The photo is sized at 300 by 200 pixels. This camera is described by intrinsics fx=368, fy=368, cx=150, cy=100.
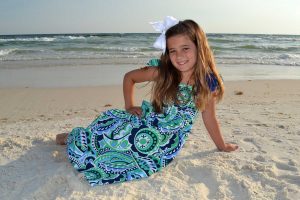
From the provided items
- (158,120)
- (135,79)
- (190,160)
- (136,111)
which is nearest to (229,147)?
(190,160)

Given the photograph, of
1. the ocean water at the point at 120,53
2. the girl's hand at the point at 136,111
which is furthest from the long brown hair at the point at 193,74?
the ocean water at the point at 120,53

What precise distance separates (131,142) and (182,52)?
0.74 m

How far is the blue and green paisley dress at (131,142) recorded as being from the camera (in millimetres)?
2541

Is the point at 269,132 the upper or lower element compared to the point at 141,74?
lower

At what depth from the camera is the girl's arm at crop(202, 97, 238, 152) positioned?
9.43 feet

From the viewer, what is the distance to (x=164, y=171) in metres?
2.60

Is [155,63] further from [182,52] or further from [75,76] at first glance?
[75,76]

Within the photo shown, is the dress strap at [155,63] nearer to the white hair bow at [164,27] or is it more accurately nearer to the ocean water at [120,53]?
the white hair bow at [164,27]

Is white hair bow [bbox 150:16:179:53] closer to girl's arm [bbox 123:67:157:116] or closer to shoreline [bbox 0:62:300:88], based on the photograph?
girl's arm [bbox 123:67:157:116]

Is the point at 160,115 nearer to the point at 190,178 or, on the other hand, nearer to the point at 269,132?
the point at 190,178

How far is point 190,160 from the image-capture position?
2.76 metres

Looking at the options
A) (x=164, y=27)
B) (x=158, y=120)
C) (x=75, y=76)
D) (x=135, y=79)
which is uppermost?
(x=164, y=27)

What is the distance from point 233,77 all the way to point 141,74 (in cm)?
545

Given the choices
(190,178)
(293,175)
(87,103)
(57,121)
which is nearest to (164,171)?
(190,178)
